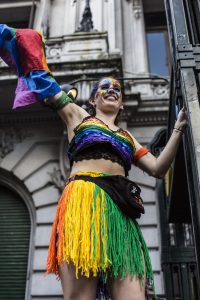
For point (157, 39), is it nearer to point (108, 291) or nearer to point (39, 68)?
point (39, 68)

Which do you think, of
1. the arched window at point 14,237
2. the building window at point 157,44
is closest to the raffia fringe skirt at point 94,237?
the arched window at point 14,237

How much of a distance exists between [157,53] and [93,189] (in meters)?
9.15

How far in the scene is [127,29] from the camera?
10.6 m

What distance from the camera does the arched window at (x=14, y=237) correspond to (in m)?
7.21

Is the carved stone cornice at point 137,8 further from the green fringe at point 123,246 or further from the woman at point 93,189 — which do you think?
the green fringe at point 123,246

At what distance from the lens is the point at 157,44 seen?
11.0 m

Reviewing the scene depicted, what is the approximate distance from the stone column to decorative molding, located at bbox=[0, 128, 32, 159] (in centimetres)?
282

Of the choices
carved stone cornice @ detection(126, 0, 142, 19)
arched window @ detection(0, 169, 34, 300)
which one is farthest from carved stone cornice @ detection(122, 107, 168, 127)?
carved stone cornice @ detection(126, 0, 142, 19)

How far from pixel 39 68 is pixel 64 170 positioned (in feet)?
17.3

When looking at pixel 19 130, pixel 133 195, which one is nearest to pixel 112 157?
pixel 133 195

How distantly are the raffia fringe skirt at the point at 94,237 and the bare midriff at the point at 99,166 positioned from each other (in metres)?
0.12

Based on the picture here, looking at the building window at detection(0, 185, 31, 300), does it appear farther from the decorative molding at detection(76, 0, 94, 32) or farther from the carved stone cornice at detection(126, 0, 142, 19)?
the carved stone cornice at detection(126, 0, 142, 19)

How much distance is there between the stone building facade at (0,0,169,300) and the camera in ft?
23.5

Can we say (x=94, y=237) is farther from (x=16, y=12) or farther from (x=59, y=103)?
(x=16, y=12)
